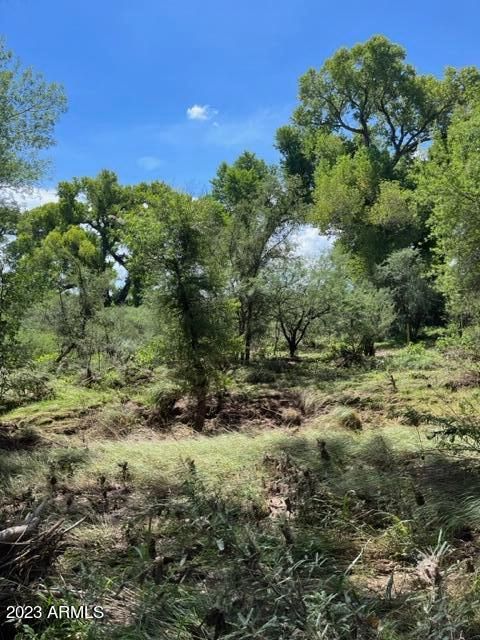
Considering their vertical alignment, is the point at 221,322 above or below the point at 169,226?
below

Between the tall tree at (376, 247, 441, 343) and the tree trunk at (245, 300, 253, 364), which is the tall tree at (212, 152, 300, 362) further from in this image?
the tall tree at (376, 247, 441, 343)

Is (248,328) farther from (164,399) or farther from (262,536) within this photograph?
(262,536)

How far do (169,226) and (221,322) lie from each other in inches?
71.5

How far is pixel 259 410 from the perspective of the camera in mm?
10516

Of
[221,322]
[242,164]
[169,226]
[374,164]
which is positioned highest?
[242,164]

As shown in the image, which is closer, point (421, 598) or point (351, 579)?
point (421, 598)

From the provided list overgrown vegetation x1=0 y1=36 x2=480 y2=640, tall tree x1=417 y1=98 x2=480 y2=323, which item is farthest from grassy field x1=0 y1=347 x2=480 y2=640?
tall tree x1=417 y1=98 x2=480 y2=323

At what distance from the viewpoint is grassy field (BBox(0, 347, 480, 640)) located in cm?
187

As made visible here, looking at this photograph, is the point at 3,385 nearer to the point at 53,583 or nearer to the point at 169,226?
the point at 169,226

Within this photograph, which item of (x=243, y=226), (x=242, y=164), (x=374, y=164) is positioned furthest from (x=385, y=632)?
(x=242, y=164)

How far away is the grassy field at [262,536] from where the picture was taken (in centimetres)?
187

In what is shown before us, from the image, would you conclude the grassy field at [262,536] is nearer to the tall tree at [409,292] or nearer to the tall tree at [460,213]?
the tall tree at [460,213]

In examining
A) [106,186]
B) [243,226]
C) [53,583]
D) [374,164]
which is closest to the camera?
[53,583]

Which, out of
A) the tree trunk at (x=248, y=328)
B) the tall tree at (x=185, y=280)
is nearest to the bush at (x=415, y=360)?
the tree trunk at (x=248, y=328)
